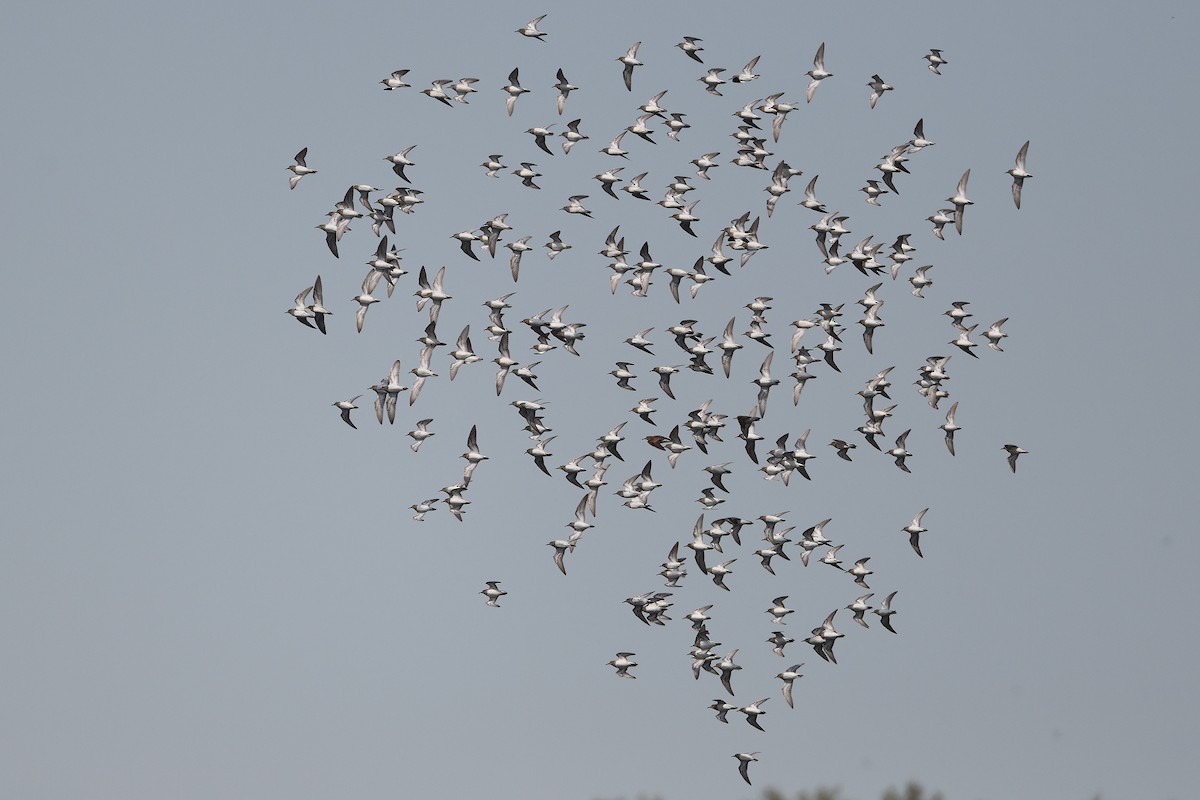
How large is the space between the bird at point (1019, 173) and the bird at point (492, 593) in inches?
977

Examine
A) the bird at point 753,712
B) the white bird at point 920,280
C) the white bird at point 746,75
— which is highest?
the white bird at point 746,75

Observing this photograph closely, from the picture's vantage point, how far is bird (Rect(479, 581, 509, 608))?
8825 centimetres

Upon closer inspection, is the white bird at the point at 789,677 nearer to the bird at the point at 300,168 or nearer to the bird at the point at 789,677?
the bird at the point at 789,677

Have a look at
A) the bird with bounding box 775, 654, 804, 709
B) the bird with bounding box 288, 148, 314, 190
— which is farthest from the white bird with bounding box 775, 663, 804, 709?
the bird with bounding box 288, 148, 314, 190

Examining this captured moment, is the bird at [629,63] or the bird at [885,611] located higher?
the bird at [629,63]

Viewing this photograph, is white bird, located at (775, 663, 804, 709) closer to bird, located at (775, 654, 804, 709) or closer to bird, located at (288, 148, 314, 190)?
bird, located at (775, 654, 804, 709)

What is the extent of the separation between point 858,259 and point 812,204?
3.19 meters

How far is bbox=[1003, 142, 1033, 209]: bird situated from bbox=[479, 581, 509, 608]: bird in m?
24.8

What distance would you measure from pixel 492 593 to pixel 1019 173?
2580cm

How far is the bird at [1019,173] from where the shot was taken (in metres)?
85.8

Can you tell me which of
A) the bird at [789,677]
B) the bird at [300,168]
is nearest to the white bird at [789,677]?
the bird at [789,677]

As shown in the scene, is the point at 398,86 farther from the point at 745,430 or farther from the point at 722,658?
the point at 722,658

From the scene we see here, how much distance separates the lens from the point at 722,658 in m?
92.4

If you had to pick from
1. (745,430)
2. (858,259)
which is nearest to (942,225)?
(858,259)
